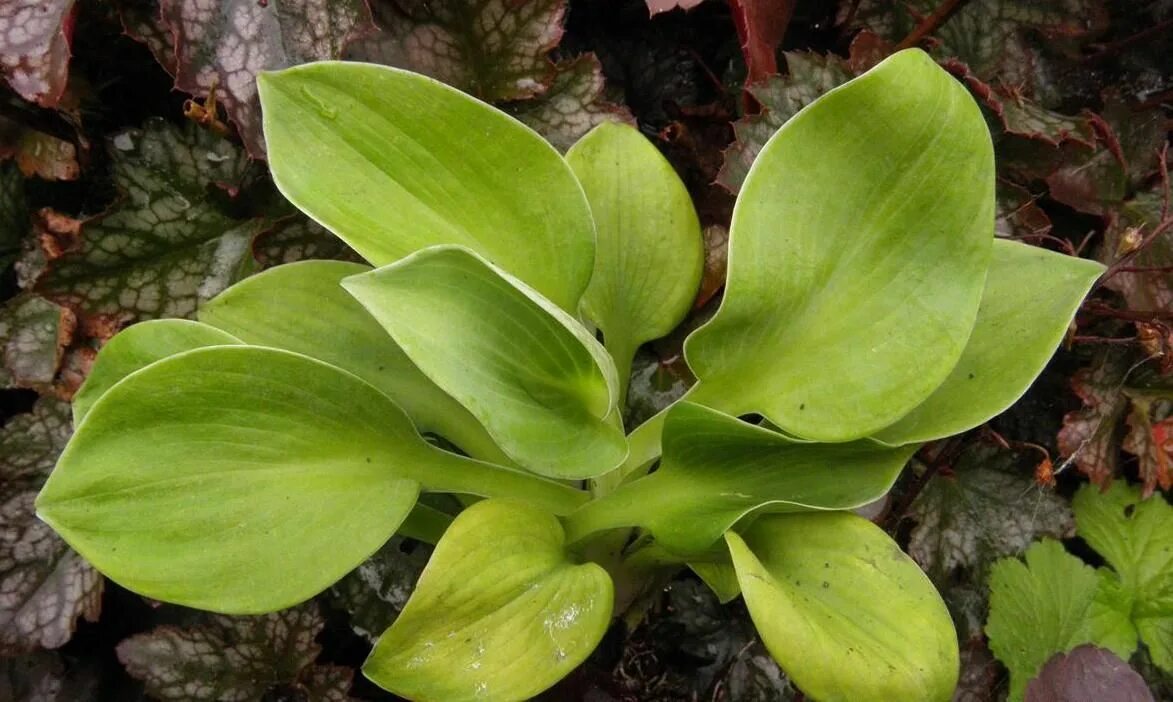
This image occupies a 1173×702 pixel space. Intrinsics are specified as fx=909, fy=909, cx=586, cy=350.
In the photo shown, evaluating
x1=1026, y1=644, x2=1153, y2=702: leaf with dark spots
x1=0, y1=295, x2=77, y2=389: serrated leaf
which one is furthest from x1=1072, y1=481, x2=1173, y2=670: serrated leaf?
x1=0, y1=295, x2=77, y2=389: serrated leaf

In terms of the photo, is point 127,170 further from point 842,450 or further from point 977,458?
point 977,458

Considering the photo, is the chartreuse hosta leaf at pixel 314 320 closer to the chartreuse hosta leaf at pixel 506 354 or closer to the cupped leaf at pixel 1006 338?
the chartreuse hosta leaf at pixel 506 354

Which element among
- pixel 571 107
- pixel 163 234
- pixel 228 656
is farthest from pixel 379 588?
pixel 571 107

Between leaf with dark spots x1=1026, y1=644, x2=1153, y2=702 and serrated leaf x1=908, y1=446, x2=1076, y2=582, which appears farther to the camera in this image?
serrated leaf x1=908, y1=446, x2=1076, y2=582

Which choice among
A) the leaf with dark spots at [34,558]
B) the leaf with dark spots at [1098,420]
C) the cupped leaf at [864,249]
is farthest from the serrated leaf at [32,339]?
the leaf with dark spots at [1098,420]

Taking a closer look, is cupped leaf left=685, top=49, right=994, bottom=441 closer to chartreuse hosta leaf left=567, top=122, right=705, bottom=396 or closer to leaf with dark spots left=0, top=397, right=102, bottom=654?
chartreuse hosta leaf left=567, top=122, right=705, bottom=396

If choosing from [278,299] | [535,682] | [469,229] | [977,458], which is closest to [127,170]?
[278,299]

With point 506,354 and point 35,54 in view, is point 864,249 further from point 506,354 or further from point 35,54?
point 35,54
